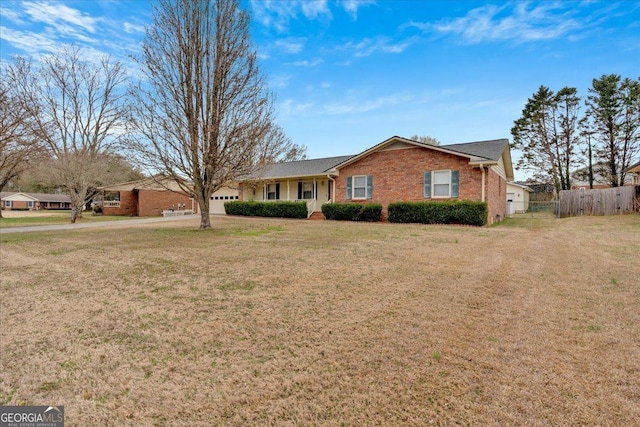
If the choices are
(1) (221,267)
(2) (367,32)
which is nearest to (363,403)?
(1) (221,267)

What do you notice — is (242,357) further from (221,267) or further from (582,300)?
(582,300)

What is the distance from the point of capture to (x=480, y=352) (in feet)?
9.80

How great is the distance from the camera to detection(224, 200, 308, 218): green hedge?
21.3 meters

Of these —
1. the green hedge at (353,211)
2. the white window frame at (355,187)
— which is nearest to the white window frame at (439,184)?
the green hedge at (353,211)

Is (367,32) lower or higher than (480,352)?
higher

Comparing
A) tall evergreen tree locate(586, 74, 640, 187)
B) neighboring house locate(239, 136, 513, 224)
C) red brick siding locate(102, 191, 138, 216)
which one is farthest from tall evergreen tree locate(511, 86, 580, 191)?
red brick siding locate(102, 191, 138, 216)

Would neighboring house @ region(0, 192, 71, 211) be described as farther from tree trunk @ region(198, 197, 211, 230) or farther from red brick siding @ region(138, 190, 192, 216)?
tree trunk @ region(198, 197, 211, 230)

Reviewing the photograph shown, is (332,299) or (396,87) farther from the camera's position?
(396,87)

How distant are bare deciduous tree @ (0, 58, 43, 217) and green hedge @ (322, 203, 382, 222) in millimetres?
15356

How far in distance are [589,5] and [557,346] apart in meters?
13.9

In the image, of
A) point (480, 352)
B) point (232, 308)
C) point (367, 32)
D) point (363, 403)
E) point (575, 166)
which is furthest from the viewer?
point (575, 166)

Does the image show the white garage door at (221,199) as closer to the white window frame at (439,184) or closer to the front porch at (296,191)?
the front porch at (296,191)

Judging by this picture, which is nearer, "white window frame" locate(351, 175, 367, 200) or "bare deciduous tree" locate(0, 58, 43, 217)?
"bare deciduous tree" locate(0, 58, 43, 217)

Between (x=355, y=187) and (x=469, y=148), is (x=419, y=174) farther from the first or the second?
(x=355, y=187)
